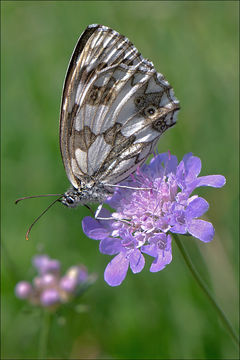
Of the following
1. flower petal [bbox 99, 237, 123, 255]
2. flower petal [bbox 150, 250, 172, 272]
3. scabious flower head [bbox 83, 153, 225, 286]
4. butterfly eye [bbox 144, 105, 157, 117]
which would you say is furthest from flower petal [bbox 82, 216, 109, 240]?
butterfly eye [bbox 144, 105, 157, 117]

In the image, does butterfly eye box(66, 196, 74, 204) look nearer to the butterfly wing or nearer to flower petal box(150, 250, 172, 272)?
the butterfly wing

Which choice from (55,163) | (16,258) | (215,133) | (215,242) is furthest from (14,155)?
(215,242)

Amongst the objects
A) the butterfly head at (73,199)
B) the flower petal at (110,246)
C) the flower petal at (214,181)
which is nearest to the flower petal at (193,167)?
the flower petal at (214,181)

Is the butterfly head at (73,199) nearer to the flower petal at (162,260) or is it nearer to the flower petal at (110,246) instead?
the flower petal at (110,246)

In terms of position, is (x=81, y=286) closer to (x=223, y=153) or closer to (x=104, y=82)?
(x=104, y=82)

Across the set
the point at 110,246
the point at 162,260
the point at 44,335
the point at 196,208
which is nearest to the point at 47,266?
the point at 44,335

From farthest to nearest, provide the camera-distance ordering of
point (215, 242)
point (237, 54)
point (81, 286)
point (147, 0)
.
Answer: point (147, 0) → point (237, 54) → point (215, 242) → point (81, 286)
